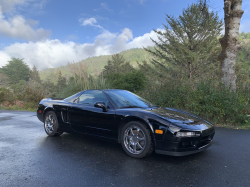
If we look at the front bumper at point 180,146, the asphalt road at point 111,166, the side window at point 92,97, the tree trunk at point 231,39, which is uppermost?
the tree trunk at point 231,39

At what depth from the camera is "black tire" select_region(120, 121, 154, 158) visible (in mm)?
3332

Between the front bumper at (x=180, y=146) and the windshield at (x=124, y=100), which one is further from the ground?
the windshield at (x=124, y=100)

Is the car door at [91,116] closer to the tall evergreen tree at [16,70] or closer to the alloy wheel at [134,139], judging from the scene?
the alloy wheel at [134,139]

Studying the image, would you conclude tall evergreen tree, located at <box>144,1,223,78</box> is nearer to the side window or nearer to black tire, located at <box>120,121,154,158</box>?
the side window

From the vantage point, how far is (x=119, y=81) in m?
14.8

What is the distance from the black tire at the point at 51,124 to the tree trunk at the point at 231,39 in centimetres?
677

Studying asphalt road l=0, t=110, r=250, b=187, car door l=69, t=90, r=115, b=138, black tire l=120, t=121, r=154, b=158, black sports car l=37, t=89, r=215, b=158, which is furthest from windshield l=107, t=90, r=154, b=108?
asphalt road l=0, t=110, r=250, b=187

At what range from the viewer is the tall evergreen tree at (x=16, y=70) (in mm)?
74244

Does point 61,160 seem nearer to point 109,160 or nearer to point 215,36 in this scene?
point 109,160

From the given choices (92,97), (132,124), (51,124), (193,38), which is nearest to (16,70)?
(193,38)

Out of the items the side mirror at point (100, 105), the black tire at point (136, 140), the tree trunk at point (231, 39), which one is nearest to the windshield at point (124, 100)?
the side mirror at point (100, 105)

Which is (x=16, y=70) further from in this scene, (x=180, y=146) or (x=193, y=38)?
(x=180, y=146)

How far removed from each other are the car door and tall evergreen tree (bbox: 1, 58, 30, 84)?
263 ft

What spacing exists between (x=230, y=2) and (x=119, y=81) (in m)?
8.98
